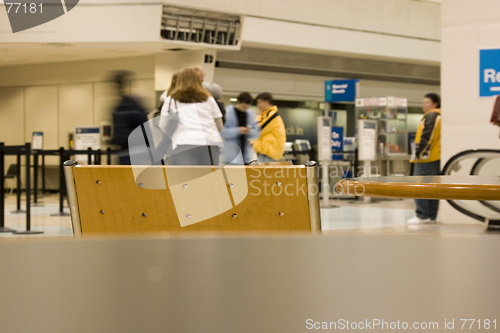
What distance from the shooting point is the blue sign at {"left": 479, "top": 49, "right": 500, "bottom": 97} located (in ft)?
19.6

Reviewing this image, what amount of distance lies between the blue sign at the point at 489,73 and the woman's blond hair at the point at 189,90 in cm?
333

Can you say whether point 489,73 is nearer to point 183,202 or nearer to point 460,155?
point 460,155

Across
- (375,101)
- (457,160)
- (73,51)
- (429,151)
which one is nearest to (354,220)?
(429,151)

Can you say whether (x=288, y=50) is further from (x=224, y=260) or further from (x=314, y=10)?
(x=224, y=260)

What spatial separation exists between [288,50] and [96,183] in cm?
1257

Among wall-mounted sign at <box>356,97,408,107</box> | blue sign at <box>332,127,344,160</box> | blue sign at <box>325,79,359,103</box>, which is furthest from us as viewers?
blue sign at <box>325,79,359,103</box>

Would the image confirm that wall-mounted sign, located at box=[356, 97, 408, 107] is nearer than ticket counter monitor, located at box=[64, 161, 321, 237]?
No

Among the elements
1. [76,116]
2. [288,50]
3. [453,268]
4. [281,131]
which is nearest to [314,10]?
[288,50]

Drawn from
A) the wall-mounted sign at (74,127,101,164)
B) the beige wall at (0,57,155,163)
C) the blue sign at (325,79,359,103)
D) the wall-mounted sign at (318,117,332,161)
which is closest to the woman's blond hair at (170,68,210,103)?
the wall-mounted sign at (318,117,332,161)

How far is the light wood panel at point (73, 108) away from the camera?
544 inches

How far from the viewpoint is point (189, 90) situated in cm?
406

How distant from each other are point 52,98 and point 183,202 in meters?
13.8

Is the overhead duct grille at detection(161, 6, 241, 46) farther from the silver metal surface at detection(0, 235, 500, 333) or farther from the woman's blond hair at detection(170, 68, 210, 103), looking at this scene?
the silver metal surface at detection(0, 235, 500, 333)

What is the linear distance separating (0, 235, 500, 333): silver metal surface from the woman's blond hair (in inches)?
147
